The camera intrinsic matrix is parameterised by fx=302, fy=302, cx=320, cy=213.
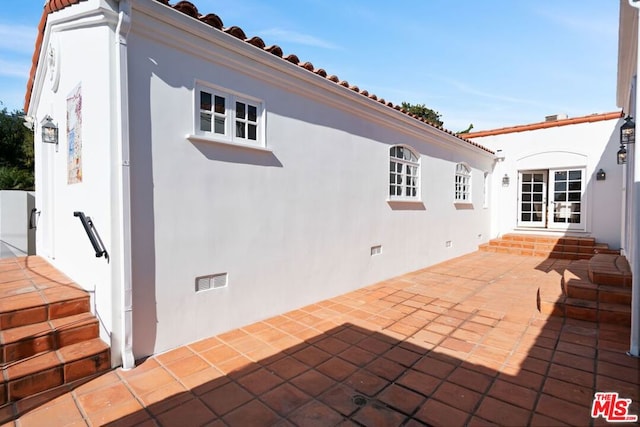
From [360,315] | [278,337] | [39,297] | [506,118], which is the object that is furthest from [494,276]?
[506,118]

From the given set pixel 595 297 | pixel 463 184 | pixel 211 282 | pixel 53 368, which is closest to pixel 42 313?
pixel 53 368

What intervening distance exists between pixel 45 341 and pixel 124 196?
1.51 meters

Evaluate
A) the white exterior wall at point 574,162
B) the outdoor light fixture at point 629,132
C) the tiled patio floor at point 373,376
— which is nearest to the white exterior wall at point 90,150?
the tiled patio floor at point 373,376

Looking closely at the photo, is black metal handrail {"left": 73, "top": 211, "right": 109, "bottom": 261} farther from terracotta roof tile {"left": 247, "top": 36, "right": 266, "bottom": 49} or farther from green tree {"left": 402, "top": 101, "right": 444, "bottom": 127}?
green tree {"left": 402, "top": 101, "right": 444, "bottom": 127}

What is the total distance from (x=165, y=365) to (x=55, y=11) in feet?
14.3

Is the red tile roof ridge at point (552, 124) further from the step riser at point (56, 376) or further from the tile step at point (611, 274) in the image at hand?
the step riser at point (56, 376)

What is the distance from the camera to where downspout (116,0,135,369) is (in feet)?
9.32

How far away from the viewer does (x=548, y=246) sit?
966 centimetres

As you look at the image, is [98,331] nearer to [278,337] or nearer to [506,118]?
[278,337]

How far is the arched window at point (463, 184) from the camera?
9359 millimetres

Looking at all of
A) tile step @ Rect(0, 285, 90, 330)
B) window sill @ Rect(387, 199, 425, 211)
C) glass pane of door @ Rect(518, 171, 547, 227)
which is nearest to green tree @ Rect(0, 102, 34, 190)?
tile step @ Rect(0, 285, 90, 330)

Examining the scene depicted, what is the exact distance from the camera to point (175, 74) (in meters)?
3.26

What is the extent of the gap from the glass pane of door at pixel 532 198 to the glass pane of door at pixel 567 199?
0.26 m

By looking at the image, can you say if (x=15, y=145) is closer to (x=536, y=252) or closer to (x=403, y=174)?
(x=403, y=174)
